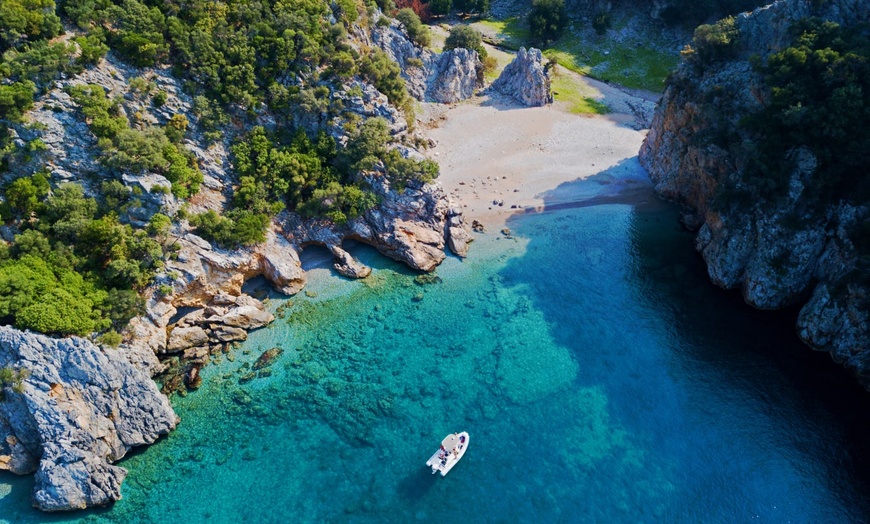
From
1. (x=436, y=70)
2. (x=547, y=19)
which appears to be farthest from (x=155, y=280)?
(x=547, y=19)

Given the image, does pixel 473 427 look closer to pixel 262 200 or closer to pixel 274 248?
pixel 274 248

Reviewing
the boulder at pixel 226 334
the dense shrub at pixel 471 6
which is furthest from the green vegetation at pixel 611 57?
the boulder at pixel 226 334

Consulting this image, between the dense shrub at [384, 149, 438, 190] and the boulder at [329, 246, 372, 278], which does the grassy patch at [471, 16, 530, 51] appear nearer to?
the dense shrub at [384, 149, 438, 190]

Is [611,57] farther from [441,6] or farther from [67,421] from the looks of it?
[67,421]

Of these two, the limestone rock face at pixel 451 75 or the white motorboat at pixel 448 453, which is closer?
the white motorboat at pixel 448 453

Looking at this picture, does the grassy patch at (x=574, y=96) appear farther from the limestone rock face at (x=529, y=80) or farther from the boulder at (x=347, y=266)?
the boulder at (x=347, y=266)

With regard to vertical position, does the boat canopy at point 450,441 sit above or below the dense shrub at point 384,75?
below

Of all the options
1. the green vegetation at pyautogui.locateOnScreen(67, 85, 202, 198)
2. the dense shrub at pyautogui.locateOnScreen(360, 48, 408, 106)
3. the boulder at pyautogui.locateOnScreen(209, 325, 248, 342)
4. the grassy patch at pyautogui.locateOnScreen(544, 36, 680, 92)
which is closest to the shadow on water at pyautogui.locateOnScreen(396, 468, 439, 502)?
the boulder at pyautogui.locateOnScreen(209, 325, 248, 342)
